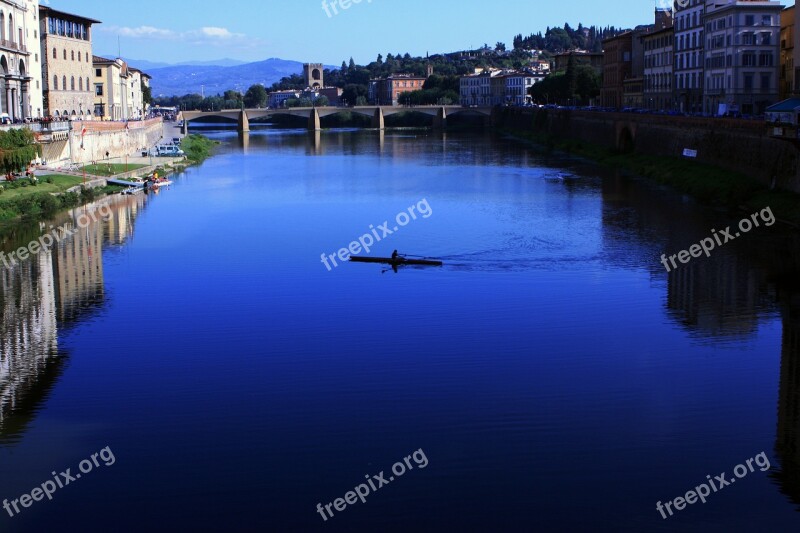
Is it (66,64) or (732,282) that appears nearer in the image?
(732,282)

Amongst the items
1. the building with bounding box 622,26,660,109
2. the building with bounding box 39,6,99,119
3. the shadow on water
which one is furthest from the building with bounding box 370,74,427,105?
the shadow on water

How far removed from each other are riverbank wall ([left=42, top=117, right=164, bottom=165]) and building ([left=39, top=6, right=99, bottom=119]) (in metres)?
2.67

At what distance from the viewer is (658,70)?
74.1 metres

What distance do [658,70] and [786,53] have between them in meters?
19.3

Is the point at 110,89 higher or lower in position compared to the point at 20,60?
lower

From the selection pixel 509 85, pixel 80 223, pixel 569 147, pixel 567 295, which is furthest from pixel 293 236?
pixel 509 85

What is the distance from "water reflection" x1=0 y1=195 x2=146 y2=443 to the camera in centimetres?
1670

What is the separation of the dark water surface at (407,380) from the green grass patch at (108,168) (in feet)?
49.3

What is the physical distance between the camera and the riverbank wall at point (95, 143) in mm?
46250

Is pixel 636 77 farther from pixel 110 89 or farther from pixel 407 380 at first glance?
pixel 407 380

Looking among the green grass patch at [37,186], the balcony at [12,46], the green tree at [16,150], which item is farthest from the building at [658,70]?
the green tree at [16,150]

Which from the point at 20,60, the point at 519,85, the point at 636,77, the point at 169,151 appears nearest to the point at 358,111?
the point at 519,85

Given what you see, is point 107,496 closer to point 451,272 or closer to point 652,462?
point 652,462

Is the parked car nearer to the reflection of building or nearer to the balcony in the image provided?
the balcony
